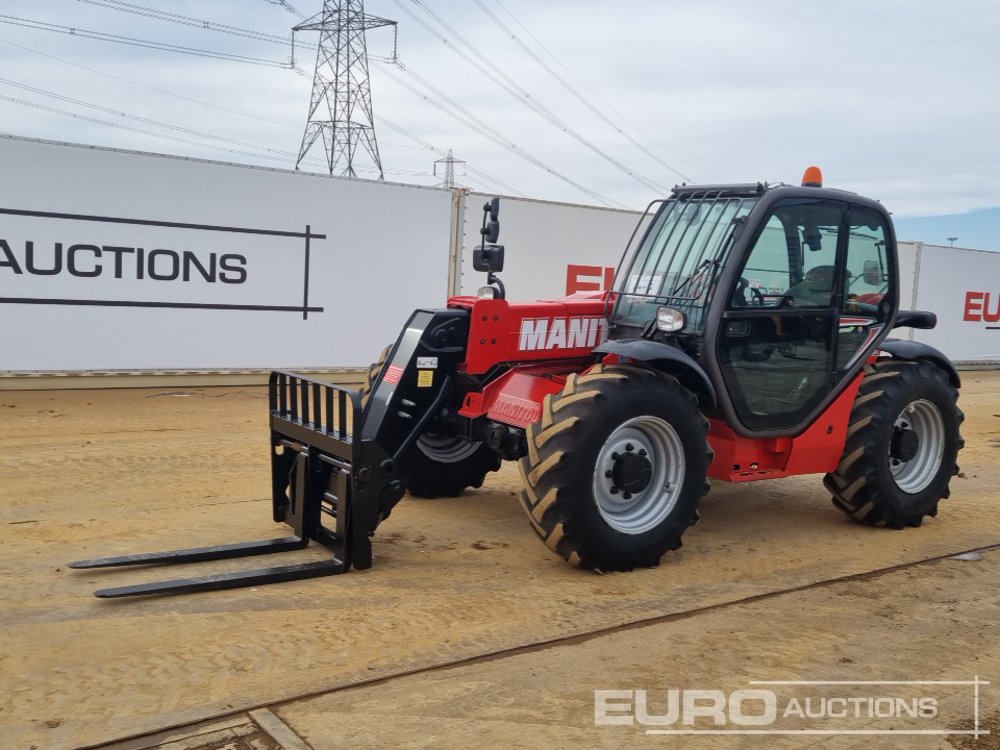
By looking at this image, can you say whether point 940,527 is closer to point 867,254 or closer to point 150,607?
point 867,254

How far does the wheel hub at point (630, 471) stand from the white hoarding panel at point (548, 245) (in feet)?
28.7

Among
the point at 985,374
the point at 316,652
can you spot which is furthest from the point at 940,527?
the point at 985,374

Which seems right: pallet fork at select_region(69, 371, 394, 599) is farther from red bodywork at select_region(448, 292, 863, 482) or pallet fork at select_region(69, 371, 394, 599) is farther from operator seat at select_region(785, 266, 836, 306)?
operator seat at select_region(785, 266, 836, 306)

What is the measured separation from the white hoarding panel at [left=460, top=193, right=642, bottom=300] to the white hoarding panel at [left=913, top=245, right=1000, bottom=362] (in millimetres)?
7198

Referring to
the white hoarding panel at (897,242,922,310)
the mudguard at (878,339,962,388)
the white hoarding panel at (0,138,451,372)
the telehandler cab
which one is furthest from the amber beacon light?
the white hoarding panel at (897,242,922,310)

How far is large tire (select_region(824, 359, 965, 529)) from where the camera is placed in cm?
645

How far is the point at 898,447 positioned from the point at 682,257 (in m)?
2.06

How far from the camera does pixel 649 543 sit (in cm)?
545

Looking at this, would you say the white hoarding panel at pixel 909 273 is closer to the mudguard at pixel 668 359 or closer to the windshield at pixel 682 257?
the windshield at pixel 682 257

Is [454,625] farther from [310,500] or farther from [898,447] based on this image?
[898,447]

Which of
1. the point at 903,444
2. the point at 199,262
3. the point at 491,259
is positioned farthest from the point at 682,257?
the point at 199,262

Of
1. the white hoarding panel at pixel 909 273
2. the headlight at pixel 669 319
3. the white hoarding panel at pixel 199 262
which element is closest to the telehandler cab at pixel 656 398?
the headlight at pixel 669 319

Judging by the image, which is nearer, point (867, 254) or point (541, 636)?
point (541, 636)

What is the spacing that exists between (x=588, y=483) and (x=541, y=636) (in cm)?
95
